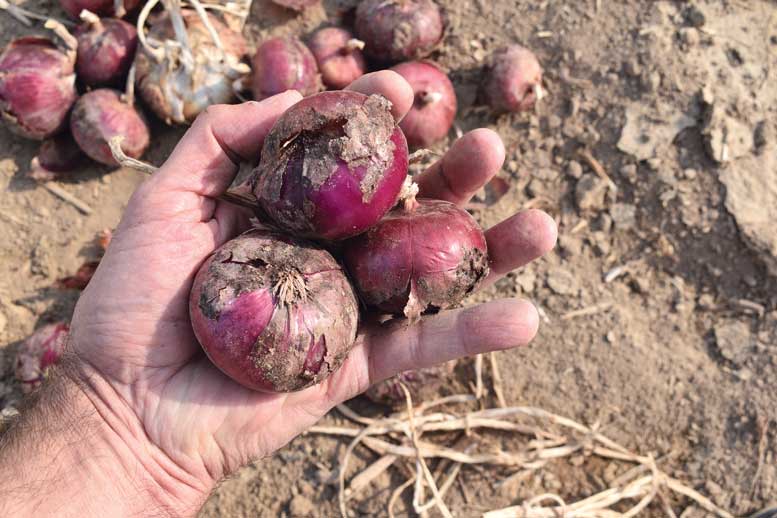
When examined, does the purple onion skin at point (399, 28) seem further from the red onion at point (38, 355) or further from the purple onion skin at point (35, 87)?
the red onion at point (38, 355)

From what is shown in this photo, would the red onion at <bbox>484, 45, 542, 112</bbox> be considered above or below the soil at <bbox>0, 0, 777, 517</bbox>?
above

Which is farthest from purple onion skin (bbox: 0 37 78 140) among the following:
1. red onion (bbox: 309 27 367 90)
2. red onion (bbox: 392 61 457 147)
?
red onion (bbox: 392 61 457 147)

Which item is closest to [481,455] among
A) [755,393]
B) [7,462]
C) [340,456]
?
[340,456]

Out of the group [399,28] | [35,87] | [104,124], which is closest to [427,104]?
[399,28]

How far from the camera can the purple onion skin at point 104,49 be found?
3.69m

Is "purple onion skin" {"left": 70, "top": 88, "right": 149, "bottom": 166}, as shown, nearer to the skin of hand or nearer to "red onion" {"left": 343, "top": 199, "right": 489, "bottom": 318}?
the skin of hand

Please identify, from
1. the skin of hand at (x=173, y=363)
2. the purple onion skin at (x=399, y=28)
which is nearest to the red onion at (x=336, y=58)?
the purple onion skin at (x=399, y=28)

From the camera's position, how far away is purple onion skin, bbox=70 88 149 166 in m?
3.56

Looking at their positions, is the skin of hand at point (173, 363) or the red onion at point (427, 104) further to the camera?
the red onion at point (427, 104)

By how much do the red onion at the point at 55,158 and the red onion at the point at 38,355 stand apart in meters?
0.97

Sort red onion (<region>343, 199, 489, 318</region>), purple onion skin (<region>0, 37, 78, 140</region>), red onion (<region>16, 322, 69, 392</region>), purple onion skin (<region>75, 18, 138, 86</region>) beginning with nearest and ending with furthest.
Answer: red onion (<region>343, 199, 489, 318</region>), red onion (<region>16, 322, 69, 392</region>), purple onion skin (<region>0, 37, 78, 140</region>), purple onion skin (<region>75, 18, 138, 86</region>)

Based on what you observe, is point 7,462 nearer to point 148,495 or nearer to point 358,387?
point 148,495

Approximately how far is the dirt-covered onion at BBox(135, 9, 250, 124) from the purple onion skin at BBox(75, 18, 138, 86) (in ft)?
0.34

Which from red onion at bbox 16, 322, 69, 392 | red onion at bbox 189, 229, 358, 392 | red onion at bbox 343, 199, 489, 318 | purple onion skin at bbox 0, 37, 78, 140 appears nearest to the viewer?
red onion at bbox 189, 229, 358, 392
